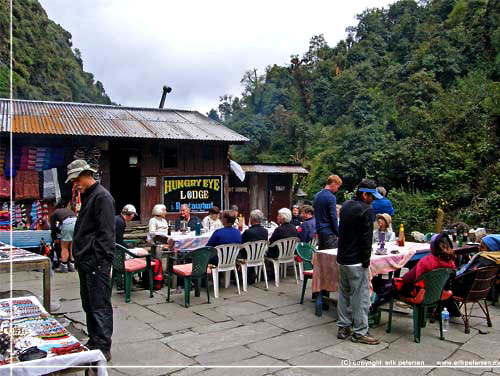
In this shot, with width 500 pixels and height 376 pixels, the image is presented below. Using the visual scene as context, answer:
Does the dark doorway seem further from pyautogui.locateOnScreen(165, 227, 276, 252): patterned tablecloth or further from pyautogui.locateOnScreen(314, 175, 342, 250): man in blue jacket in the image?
pyautogui.locateOnScreen(314, 175, 342, 250): man in blue jacket

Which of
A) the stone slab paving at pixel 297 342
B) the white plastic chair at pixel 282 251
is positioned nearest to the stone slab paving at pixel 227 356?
the stone slab paving at pixel 297 342

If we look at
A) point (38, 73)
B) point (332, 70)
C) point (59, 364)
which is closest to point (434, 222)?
point (59, 364)

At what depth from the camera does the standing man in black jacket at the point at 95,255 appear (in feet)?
12.8

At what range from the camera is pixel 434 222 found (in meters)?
14.2

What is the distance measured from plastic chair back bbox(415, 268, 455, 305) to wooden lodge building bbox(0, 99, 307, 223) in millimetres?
8532

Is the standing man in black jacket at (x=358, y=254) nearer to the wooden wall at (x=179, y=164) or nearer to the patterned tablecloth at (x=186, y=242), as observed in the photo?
the patterned tablecloth at (x=186, y=242)

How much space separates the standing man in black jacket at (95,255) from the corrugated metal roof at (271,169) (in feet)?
40.3

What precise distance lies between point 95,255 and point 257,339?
206 centimetres

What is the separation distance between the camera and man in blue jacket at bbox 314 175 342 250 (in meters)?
6.11

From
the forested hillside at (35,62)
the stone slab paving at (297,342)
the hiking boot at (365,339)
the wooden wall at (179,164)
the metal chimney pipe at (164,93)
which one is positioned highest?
the forested hillside at (35,62)

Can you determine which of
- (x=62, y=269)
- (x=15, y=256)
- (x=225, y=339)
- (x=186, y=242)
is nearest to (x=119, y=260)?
(x=186, y=242)

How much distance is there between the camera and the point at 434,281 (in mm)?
4746

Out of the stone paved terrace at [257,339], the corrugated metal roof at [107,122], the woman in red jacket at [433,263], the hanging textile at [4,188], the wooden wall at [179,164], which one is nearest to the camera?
the stone paved terrace at [257,339]

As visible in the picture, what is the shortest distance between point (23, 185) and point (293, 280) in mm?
6870
